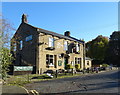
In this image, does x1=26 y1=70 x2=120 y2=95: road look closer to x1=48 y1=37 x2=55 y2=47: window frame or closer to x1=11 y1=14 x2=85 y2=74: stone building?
x1=11 y1=14 x2=85 y2=74: stone building

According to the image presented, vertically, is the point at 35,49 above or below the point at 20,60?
above

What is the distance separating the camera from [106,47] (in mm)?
49406

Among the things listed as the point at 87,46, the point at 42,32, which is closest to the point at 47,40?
the point at 42,32

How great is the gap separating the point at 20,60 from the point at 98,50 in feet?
112

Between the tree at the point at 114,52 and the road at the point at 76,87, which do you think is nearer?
the road at the point at 76,87

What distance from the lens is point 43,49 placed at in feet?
68.1

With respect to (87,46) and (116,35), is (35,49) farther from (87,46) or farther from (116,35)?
(87,46)

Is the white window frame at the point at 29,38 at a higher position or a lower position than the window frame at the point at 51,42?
higher

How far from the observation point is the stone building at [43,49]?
20.3 m

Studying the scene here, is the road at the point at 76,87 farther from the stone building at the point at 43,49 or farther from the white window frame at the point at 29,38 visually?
the white window frame at the point at 29,38

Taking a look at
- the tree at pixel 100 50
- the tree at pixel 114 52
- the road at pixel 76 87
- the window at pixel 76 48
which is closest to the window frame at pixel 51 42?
the window at pixel 76 48

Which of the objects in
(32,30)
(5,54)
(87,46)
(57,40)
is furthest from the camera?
(87,46)

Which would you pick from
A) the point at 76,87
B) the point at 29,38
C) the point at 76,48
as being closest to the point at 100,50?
the point at 76,48

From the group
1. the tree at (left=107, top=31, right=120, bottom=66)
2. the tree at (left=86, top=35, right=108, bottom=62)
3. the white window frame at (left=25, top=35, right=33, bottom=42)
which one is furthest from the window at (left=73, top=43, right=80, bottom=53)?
the tree at (left=86, top=35, right=108, bottom=62)
